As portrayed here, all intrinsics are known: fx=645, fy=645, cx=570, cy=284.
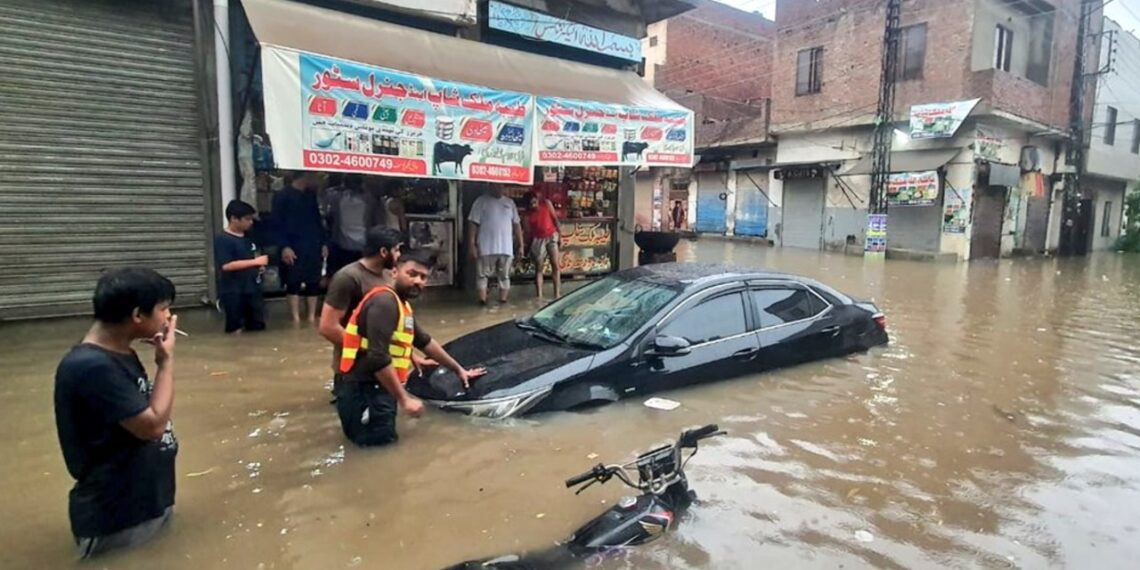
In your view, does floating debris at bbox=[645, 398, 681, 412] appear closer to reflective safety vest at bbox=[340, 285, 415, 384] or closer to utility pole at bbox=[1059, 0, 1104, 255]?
reflective safety vest at bbox=[340, 285, 415, 384]

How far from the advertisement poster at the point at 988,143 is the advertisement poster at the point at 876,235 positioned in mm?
3382

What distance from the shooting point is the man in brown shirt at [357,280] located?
3961mm

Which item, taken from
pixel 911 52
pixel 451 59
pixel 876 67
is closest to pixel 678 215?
pixel 876 67

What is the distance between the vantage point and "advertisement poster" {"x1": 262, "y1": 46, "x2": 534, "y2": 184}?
20.7 ft

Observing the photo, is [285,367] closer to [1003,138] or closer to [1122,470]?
[1122,470]

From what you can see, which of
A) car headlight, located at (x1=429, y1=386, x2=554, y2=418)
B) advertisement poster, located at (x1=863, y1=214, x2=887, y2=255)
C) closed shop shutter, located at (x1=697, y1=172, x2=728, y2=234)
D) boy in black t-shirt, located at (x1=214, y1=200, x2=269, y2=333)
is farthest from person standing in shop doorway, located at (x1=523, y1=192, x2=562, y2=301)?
closed shop shutter, located at (x1=697, y1=172, x2=728, y2=234)

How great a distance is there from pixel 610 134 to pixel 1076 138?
24.3 meters

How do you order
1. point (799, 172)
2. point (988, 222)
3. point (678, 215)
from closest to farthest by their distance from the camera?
point (988, 222)
point (799, 172)
point (678, 215)

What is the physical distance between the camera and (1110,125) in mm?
26594

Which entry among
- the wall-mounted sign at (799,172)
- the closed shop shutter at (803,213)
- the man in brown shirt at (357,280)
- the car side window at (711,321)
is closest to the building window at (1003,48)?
the wall-mounted sign at (799,172)

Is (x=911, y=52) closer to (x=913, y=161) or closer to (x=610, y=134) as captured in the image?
(x=913, y=161)

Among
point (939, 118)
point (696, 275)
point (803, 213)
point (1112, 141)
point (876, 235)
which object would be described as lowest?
point (696, 275)

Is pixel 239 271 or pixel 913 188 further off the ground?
pixel 913 188

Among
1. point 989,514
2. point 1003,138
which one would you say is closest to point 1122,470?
point 989,514
